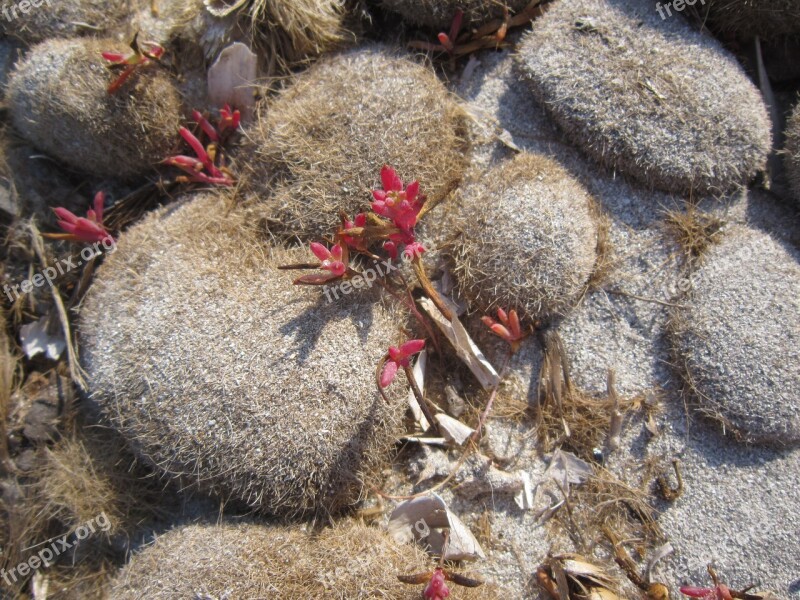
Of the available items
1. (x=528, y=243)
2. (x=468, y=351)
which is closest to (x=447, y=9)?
(x=528, y=243)

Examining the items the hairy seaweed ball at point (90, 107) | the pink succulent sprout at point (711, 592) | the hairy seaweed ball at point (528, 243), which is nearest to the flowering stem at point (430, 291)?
the hairy seaweed ball at point (528, 243)

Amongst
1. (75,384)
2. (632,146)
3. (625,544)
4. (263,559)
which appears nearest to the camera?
(263,559)

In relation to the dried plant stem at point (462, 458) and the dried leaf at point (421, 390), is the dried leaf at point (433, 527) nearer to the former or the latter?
the dried plant stem at point (462, 458)

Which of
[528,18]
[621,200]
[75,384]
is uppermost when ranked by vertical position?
[528,18]

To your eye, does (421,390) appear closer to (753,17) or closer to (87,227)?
(87,227)

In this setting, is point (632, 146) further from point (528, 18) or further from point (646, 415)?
point (646, 415)

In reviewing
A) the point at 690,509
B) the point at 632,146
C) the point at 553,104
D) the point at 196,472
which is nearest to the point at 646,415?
the point at 690,509

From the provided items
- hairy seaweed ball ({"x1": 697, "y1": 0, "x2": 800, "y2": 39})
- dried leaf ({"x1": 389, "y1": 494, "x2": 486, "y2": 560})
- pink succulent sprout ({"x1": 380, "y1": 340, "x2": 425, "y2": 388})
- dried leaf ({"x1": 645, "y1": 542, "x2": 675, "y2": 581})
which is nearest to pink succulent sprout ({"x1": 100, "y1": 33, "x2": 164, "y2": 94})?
pink succulent sprout ({"x1": 380, "y1": 340, "x2": 425, "y2": 388})
